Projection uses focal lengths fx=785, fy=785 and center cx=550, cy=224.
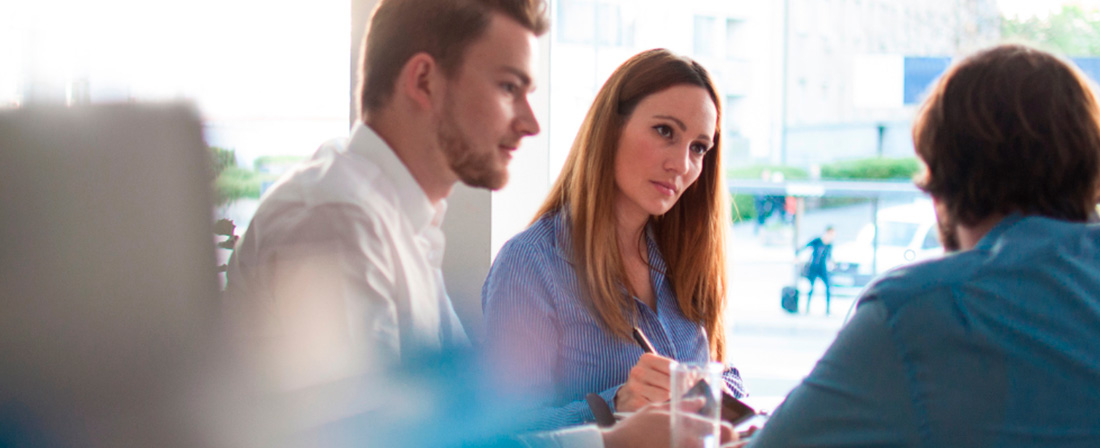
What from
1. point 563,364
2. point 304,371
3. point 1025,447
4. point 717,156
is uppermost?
point 717,156

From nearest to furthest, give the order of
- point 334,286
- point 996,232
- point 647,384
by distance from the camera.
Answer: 1. point 334,286
2. point 996,232
3. point 647,384

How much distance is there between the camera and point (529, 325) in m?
1.49

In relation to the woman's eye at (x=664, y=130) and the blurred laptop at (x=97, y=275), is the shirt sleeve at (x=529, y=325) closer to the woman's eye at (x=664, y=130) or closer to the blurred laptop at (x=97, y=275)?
the woman's eye at (x=664, y=130)

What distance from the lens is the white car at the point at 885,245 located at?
5.25 meters

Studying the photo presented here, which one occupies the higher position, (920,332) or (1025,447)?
(920,332)

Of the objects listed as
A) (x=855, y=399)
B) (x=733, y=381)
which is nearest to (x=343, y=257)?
(x=855, y=399)

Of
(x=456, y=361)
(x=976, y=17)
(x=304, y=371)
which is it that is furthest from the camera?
(x=976, y=17)

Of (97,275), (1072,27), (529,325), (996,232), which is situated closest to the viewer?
(97,275)

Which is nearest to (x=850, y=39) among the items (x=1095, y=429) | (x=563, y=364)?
(x=563, y=364)

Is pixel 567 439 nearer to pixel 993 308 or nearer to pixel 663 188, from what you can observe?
pixel 993 308

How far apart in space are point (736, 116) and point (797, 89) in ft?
3.33

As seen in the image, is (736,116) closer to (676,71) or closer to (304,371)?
(676,71)

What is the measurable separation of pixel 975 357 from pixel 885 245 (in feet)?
15.9

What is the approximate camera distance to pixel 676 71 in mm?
1674
